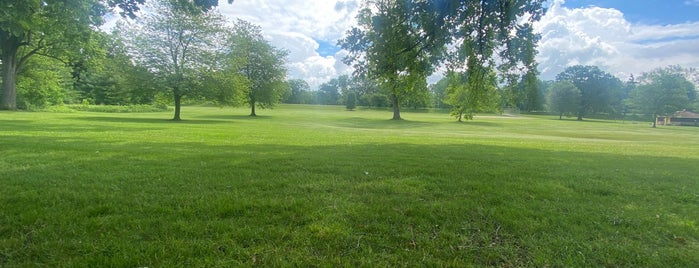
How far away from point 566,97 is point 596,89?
412 inches

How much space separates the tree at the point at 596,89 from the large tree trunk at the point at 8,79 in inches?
3533

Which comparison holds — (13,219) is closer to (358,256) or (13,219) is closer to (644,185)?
(358,256)

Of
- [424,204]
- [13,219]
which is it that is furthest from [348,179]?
[13,219]

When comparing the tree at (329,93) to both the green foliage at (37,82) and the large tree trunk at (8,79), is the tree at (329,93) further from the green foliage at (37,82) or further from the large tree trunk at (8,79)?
the large tree trunk at (8,79)

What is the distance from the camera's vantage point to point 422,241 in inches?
136

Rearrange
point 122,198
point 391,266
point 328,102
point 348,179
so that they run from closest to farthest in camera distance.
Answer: point 391,266
point 122,198
point 348,179
point 328,102

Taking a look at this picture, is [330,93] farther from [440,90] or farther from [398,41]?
[398,41]

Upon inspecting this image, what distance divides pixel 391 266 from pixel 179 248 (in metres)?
1.89

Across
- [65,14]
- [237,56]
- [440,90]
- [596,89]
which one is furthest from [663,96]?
[65,14]

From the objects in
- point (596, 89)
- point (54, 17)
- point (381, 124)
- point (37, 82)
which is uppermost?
point (596, 89)

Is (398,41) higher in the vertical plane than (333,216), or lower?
higher

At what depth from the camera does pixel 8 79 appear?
1137 inches

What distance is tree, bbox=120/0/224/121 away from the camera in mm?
28500

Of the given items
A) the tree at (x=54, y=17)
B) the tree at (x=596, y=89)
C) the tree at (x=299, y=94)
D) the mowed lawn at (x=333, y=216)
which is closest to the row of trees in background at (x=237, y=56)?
the tree at (x=54, y=17)
